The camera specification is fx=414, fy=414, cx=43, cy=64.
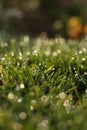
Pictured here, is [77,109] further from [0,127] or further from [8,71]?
[8,71]

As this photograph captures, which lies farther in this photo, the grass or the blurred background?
the blurred background

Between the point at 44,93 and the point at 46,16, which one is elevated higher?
the point at 46,16

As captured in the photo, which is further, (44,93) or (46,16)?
(46,16)

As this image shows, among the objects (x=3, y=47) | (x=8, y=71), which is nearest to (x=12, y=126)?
(x=8, y=71)

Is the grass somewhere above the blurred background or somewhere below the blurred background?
below
